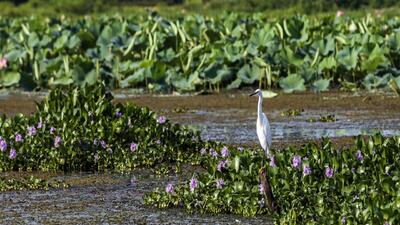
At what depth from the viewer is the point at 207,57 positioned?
17.1 metres

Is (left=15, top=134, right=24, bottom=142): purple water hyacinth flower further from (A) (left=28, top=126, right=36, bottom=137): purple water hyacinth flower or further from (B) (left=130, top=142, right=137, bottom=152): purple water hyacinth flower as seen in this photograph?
(B) (left=130, top=142, right=137, bottom=152): purple water hyacinth flower

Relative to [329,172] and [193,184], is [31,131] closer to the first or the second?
[193,184]

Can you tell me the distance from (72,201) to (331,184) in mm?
2223

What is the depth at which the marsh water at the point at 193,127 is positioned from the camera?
320 inches

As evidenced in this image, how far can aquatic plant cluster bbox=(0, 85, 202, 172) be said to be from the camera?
33.8ft

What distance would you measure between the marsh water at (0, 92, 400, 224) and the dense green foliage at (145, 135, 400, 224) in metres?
0.11

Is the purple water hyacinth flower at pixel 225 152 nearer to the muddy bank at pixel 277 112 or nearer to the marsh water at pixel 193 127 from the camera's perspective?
the marsh water at pixel 193 127

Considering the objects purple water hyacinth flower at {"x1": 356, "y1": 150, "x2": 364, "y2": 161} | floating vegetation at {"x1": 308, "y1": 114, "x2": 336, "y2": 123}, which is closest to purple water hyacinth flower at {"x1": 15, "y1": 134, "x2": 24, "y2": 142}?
purple water hyacinth flower at {"x1": 356, "y1": 150, "x2": 364, "y2": 161}

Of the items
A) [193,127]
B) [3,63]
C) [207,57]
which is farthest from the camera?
[3,63]

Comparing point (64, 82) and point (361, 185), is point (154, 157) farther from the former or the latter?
point (64, 82)

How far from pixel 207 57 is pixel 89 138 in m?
6.89

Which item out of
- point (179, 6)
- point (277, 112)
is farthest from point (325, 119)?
point (179, 6)

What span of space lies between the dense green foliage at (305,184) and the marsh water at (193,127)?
0.38ft

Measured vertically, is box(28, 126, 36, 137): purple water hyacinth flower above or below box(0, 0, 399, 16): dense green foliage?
above
